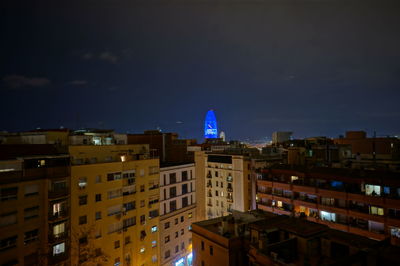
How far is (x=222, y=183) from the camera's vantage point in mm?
57625

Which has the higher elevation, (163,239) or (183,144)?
(183,144)

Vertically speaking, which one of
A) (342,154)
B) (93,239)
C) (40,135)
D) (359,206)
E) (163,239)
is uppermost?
(40,135)

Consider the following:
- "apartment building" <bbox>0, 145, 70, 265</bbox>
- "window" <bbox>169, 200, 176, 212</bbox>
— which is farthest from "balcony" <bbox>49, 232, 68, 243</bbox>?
"window" <bbox>169, 200, 176, 212</bbox>

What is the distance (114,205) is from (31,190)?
11.6 m

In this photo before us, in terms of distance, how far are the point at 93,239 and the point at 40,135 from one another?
17155 millimetres

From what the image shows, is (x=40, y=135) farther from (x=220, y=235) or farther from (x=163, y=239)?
(x=220, y=235)

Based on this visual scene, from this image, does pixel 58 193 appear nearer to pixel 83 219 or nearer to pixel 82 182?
pixel 82 182

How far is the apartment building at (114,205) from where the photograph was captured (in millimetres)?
32062

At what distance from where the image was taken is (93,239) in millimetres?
32938

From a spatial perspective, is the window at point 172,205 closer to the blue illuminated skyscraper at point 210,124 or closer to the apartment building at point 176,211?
the apartment building at point 176,211

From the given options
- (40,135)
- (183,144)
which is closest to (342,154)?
(183,144)

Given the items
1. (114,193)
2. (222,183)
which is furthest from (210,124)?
(114,193)

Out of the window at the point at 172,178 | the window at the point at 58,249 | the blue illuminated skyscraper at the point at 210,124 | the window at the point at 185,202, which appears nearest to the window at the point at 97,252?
the window at the point at 58,249

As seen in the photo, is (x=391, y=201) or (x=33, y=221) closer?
(x=33, y=221)
